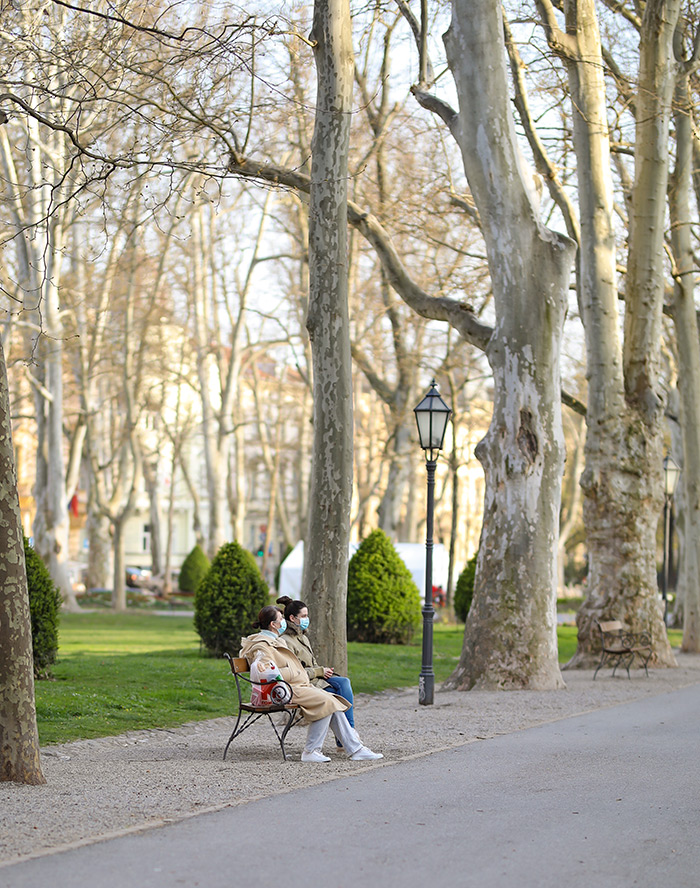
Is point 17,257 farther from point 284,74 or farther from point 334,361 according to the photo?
point 334,361

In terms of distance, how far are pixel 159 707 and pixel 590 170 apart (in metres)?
11.5

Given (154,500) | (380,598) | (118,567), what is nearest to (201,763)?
(380,598)

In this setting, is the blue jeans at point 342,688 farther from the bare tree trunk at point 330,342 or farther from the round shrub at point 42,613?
the round shrub at point 42,613

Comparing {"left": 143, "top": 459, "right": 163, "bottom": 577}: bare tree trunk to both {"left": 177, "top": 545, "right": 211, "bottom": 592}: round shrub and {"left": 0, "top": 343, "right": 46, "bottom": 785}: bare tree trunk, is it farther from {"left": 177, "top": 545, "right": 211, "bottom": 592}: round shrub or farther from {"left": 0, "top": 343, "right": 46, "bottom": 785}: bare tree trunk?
{"left": 0, "top": 343, "right": 46, "bottom": 785}: bare tree trunk

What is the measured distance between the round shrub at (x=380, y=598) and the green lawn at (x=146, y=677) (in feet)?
1.99

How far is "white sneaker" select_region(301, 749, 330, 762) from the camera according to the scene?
9.34 meters

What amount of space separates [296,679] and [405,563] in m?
23.6

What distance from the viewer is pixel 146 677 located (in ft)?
51.3

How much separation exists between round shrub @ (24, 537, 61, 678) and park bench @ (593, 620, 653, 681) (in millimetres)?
8392

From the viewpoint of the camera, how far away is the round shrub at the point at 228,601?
1920 cm

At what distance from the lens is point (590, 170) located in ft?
64.5

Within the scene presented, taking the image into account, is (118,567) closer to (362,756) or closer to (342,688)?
(342,688)

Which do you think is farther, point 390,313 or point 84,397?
point 84,397

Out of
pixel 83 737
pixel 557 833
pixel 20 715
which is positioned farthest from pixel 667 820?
pixel 83 737
